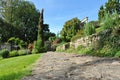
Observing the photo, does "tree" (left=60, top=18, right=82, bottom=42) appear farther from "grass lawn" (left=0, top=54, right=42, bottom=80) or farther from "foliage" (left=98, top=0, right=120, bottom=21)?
"grass lawn" (left=0, top=54, right=42, bottom=80)

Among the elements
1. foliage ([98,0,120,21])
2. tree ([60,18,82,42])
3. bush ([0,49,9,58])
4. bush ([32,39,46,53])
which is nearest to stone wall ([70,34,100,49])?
bush ([32,39,46,53])

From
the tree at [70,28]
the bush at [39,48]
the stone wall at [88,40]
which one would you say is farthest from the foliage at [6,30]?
the stone wall at [88,40]

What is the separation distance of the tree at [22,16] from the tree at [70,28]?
16165 millimetres

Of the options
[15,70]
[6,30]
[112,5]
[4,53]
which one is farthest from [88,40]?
[6,30]

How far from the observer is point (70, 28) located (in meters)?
32.0

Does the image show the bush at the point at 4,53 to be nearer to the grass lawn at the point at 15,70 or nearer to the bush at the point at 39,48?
the bush at the point at 39,48

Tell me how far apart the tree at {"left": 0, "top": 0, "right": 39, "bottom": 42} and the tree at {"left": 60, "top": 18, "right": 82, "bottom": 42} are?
16165 mm

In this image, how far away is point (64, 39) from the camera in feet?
96.2

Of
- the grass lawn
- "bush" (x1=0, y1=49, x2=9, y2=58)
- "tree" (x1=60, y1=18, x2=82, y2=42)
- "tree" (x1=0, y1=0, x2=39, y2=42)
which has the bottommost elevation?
the grass lawn

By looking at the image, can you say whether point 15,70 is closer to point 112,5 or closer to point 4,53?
point 4,53

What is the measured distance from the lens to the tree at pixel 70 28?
1161 inches

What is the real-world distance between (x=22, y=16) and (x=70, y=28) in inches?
773

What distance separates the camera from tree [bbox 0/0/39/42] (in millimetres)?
47375

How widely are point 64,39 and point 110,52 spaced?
1899 centimetres
